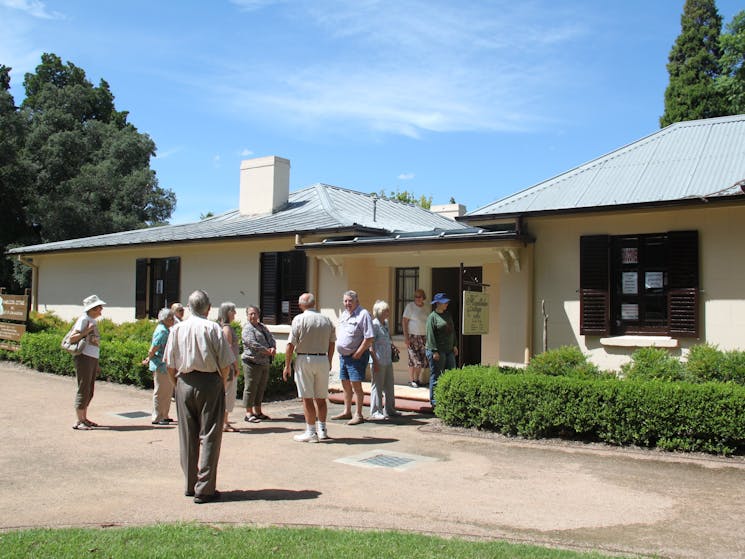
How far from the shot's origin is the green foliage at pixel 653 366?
8.70m

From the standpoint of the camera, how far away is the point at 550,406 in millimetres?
8375

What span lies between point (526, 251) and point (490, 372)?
240 centimetres

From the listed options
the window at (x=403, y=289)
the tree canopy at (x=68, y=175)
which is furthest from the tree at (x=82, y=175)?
the window at (x=403, y=289)

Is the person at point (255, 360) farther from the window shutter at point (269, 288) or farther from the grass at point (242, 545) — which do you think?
the grass at point (242, 545)

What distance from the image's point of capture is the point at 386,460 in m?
7.51

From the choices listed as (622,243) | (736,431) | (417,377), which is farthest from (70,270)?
(736,431)

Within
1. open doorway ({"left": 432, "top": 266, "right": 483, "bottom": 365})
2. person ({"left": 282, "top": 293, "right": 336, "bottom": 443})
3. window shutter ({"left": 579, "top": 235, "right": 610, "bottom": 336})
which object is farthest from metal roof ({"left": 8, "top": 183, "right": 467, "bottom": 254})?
person ({"left": 282, "top": 293, "right": 336, "bottom": 443})

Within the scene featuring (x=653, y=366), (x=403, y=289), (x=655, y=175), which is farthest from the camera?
(x=403, y=289)

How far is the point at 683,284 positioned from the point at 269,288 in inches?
305

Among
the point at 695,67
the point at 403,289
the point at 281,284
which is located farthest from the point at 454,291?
the point at 695,67

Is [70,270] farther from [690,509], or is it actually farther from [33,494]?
[690,509]

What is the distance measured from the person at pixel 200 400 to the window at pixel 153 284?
10.6 m

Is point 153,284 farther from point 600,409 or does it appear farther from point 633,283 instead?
point 600,409

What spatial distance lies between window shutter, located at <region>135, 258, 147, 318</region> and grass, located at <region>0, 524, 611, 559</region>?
12.2 m
